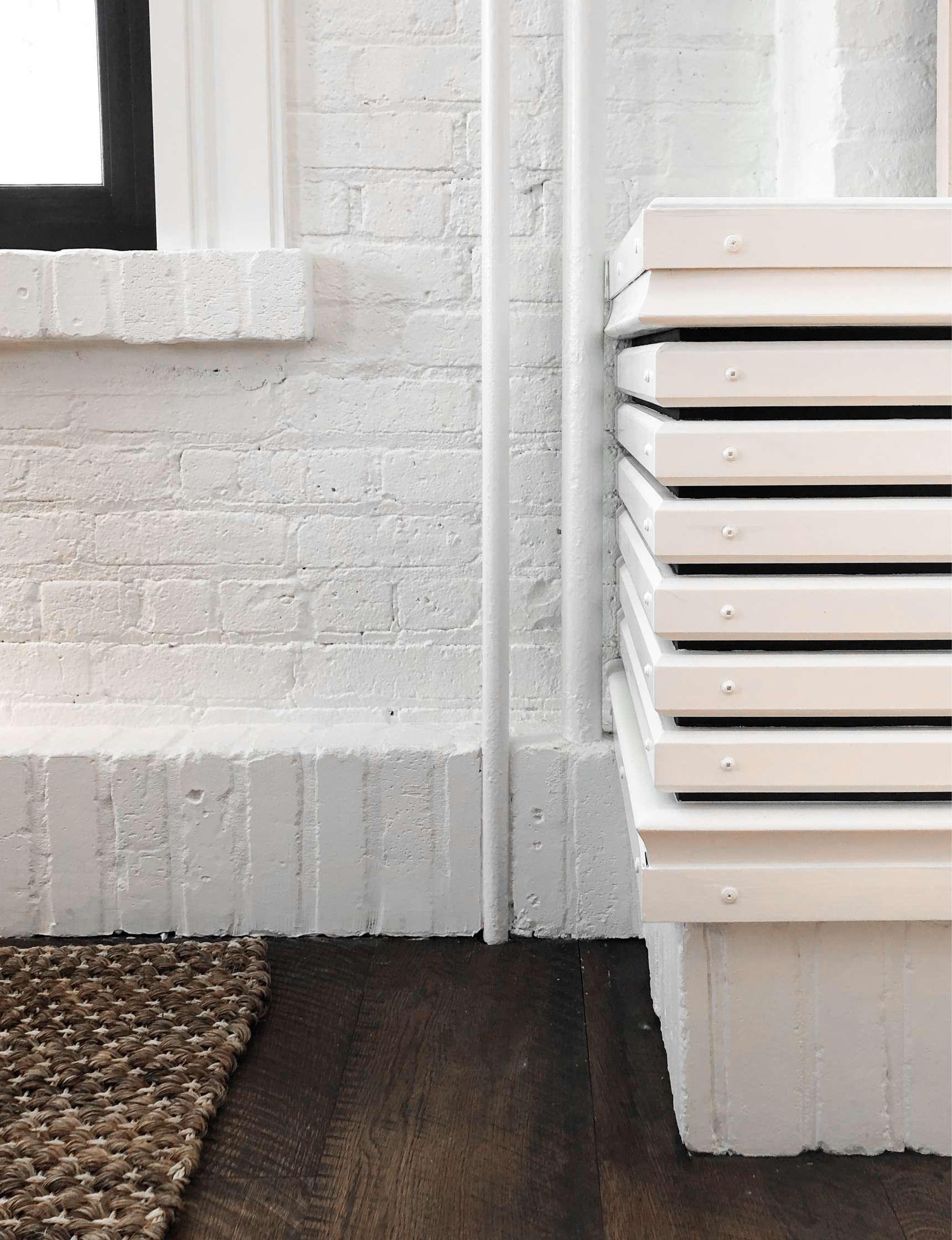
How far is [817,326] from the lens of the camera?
1.17 meters

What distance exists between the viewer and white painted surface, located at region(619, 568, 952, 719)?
117cm

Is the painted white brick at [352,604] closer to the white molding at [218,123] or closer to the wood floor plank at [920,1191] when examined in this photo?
the white molding at [218,123]

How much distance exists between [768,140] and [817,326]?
0.76 metres

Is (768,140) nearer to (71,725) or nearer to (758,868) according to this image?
(758,868)

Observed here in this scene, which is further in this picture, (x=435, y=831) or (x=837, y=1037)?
(x=435, y=831)

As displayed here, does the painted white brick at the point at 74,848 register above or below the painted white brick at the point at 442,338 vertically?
below

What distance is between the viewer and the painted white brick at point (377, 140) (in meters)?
1.80

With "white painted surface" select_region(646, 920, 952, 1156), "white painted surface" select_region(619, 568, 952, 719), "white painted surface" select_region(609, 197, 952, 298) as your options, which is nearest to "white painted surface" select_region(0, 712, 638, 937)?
"white painted surface" select_region(646, 920, 952, 1156)

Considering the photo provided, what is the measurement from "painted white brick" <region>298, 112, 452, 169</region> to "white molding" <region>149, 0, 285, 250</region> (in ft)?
0.16

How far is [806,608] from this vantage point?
46.3 inches

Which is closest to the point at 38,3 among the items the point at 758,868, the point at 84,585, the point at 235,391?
the point at 235,391

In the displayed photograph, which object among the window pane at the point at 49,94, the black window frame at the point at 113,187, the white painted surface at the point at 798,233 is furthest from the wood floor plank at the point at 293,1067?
the window pane at the point at 49,94

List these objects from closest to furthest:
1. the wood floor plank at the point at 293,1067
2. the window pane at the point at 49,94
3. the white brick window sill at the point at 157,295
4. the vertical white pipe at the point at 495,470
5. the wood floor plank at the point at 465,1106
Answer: the wood floor plank at the point at 465,1106, the wood floor plank at the point at 293,1067, the vertical white pipe at the point at 495,470, the white brick window sill at the point at 157,295, the window pane at the point at 49,94

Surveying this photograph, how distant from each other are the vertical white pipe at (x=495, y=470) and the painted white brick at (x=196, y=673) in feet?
1.17
